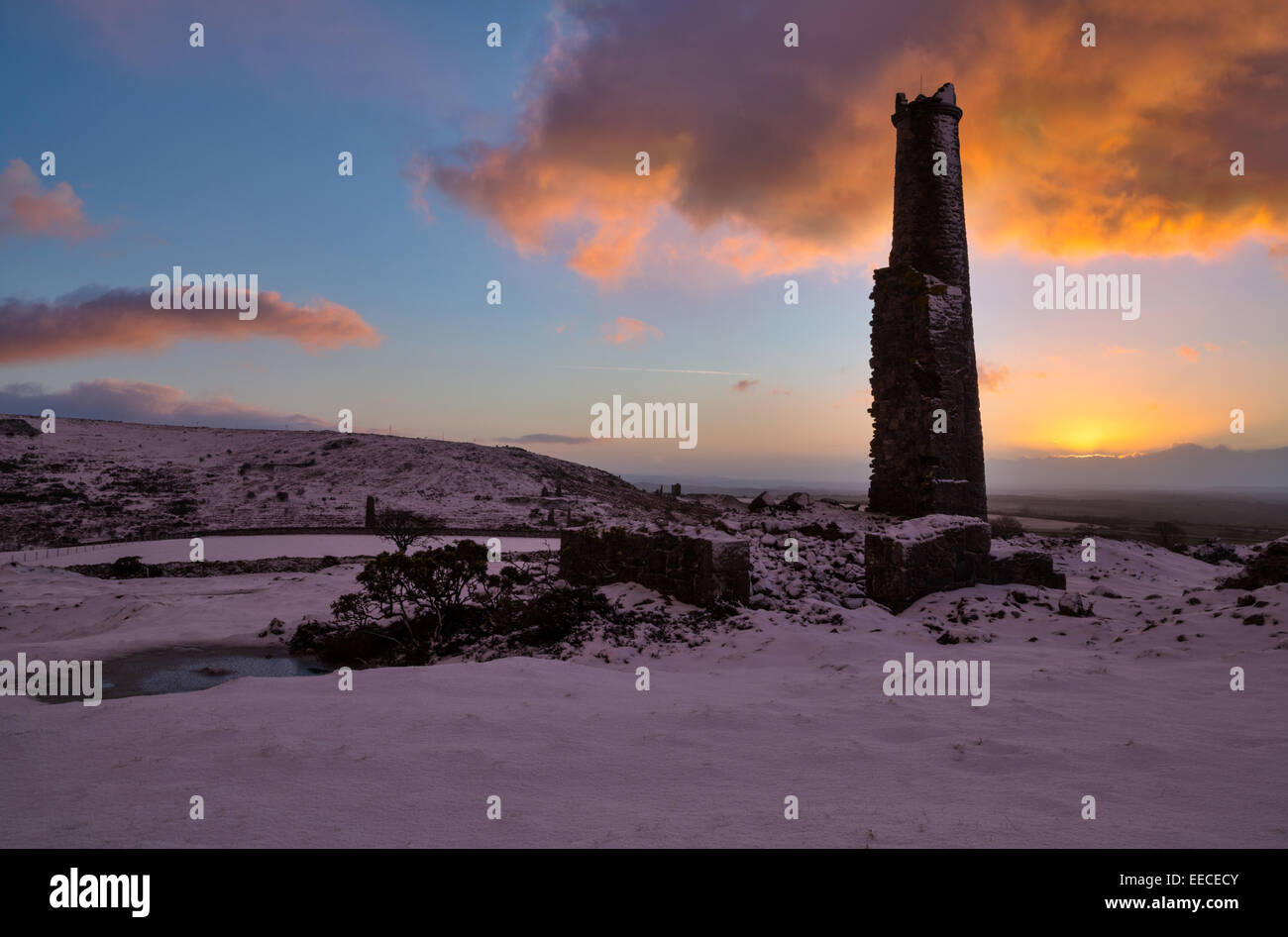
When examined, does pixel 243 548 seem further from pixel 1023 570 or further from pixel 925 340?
pixel 1023 570

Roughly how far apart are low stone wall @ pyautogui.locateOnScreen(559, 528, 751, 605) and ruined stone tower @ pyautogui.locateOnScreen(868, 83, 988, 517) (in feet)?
Result: 22.0

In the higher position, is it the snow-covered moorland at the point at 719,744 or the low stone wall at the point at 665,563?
the low stone wall at the point at 665,563

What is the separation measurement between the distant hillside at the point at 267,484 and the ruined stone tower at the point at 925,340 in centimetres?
941

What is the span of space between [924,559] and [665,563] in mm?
3764

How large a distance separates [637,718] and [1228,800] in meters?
3.49

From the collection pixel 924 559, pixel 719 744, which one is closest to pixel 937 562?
pixel 924 559

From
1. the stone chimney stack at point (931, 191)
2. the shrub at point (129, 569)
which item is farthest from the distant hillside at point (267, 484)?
the stone chimney stack at point (931, 191)

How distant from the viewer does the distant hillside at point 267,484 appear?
27.8 m

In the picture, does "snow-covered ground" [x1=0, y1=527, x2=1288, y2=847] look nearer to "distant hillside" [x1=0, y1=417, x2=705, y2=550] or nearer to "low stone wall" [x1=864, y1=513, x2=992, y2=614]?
"low stone wall" [x1=864, y1=513, x2=992, y2=614]

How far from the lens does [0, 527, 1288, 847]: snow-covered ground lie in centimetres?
323

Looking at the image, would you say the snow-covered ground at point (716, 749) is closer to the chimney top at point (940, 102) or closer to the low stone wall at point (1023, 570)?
the low stone wall at point (1023, 570)

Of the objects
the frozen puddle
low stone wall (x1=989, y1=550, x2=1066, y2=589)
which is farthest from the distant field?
the frozen puddle

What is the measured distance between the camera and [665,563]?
32.4 ft

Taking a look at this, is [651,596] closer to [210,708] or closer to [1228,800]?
[210,708]
